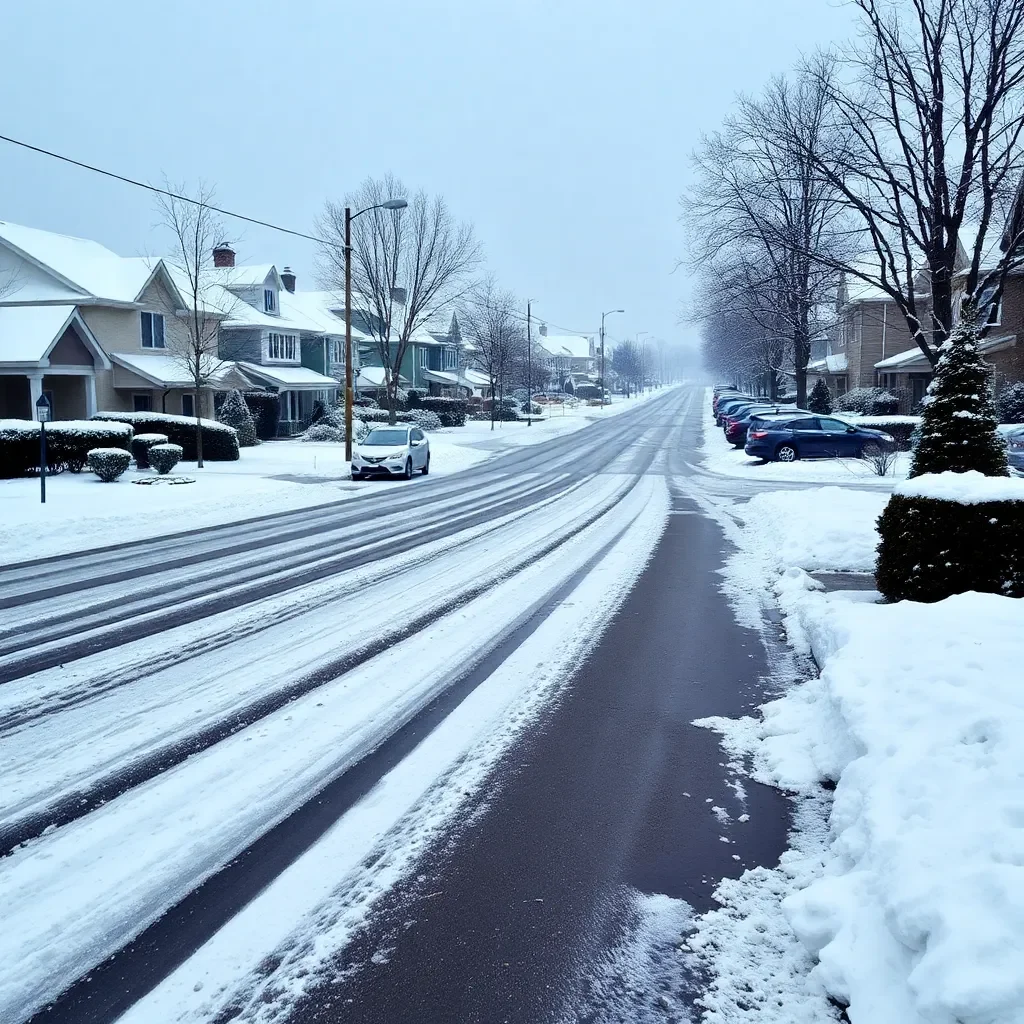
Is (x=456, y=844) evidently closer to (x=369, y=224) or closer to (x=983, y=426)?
(x=983, y=426)

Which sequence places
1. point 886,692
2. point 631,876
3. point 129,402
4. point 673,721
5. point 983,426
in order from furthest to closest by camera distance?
1. point 129,402
2. point 983,426
3. point 673,721
4. point 886,692
5. point 631,876

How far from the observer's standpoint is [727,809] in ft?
16.5

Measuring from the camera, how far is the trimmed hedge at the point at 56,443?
22578 millimetres

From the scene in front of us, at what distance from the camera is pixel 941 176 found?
60.0 feet

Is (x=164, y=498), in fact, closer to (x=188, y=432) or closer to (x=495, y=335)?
(x=188, y=432)

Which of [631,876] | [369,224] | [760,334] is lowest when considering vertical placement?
[631,876]

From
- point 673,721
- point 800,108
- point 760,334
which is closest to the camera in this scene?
point 673,721

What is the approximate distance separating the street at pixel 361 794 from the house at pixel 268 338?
3541cm

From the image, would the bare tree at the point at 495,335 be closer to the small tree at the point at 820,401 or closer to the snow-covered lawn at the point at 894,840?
the small tree at the point at 820,401

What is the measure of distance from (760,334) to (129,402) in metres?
31.8

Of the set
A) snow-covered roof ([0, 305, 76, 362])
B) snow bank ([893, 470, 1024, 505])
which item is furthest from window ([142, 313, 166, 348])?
snow bank ([893, 470, 1024, 505])

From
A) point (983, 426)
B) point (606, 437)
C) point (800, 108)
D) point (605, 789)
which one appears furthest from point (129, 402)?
point (605, 789)

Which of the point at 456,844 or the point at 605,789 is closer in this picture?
the point at 456,844

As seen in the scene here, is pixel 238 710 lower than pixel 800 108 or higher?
lower
